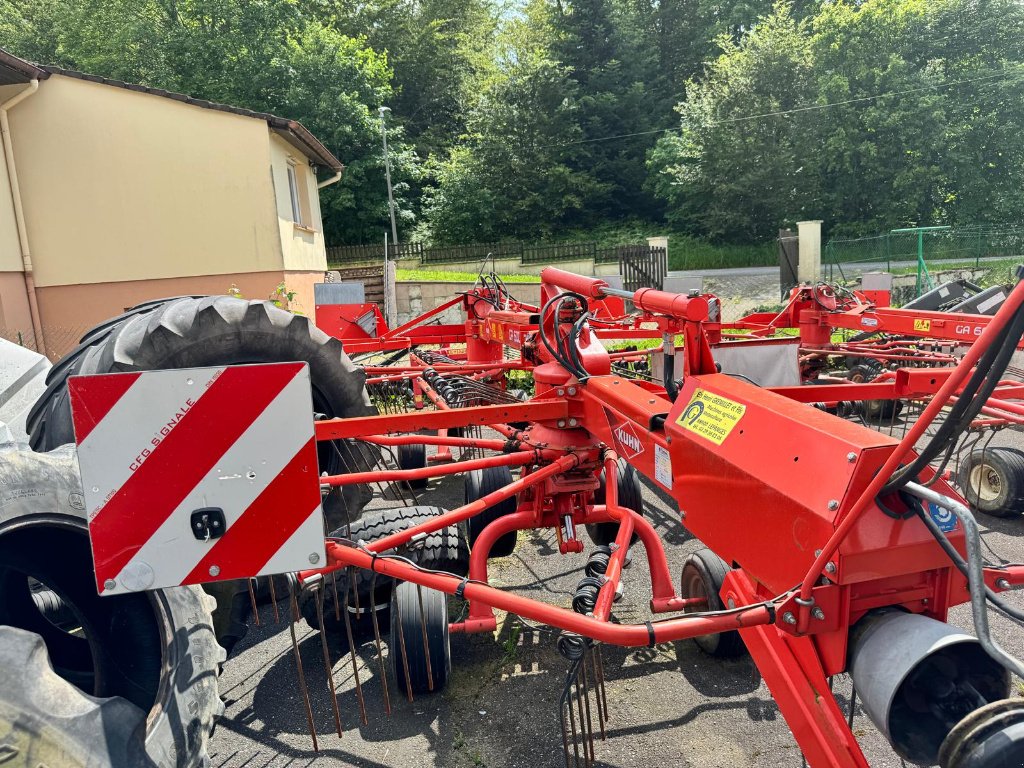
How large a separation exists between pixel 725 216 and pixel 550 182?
7.77 metres

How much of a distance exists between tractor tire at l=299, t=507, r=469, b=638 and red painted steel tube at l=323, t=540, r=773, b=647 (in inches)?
41.4

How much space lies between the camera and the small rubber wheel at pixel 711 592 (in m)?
2.84

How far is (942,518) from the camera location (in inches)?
55.8

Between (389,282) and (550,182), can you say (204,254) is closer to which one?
(389,282)

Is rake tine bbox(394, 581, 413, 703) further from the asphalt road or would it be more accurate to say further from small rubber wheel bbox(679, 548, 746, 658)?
small rubber wheel bbox(679, 548, 746, 658)

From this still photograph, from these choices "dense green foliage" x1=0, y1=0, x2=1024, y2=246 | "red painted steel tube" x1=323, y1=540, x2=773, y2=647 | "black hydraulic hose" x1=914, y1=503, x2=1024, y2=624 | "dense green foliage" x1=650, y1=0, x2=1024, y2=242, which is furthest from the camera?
"dense green foliage" x1=0, y1=0, x2=1024, y2=246

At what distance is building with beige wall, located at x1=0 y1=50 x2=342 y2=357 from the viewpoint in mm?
10914

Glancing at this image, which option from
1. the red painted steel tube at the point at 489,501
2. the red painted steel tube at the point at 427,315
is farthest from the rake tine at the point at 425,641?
the red painted steel tube at the point at 427,315

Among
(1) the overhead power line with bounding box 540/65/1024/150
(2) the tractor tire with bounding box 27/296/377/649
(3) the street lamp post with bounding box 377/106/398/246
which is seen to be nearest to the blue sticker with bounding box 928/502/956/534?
(2) the tractor tire with bounding box 27/296/377/649

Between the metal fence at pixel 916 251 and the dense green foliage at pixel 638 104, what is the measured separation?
4288 mm

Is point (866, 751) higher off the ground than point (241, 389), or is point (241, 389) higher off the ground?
point (241, 389)

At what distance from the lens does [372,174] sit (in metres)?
28.5

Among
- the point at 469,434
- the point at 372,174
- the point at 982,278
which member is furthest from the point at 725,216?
the point at 469,434

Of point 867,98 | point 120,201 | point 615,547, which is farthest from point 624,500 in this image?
point 867,98
